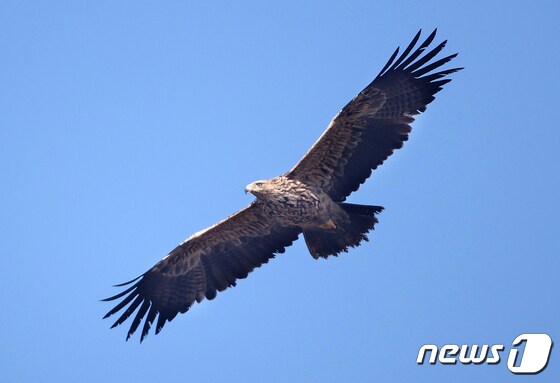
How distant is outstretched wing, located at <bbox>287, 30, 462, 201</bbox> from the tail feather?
1.88 feet

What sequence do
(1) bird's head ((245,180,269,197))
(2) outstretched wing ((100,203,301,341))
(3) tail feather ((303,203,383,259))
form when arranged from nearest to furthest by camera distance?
(1) bird's head ((245,180,269,197)) < (3) tail feather ((303,203,383,259)) < (2) outstretched wing ((100,203,301,341))

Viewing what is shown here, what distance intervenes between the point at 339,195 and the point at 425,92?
1.93 m

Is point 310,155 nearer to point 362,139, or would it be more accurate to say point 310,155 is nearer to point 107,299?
point 362,139

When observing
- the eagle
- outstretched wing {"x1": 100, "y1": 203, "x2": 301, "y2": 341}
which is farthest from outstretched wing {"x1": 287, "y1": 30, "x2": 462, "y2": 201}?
outstretched wing {"x1": 100, "y1": 203, "x2": 301, "y2": 341}

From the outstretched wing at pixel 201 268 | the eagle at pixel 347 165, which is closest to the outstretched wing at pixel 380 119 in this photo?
the eagle at pixel 347 165

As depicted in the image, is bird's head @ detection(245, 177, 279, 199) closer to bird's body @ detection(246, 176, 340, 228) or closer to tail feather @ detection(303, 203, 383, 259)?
bird's body @ detection(246, 176, 340, 228)

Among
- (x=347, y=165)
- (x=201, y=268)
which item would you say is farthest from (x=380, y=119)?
(x=201, y=268)

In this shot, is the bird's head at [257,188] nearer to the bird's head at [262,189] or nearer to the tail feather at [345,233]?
the bird's head at [262,189]

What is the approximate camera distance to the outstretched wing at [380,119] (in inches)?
629

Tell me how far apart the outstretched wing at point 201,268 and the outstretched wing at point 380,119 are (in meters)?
1.30

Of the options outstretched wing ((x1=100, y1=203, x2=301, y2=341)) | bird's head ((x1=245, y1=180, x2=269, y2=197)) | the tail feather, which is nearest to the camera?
bird's head ((x1=245, y1=180, x2=269, y2=197))

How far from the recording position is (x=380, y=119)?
52.5ft

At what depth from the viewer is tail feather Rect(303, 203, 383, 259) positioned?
16.0m

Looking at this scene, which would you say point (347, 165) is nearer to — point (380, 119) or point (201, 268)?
point (380, 119)
